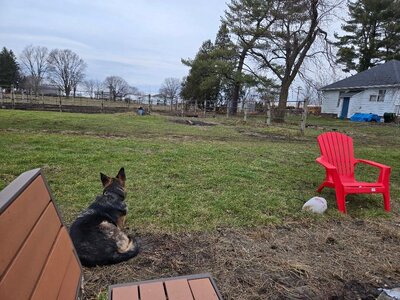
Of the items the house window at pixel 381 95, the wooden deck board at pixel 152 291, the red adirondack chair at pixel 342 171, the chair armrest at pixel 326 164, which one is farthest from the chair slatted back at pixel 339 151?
the house window at pixel 381 95

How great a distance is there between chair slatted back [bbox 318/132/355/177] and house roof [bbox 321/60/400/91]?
2086cm

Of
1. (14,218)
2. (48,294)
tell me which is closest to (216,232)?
(48,294)

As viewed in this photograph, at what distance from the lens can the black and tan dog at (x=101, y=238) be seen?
2.04m

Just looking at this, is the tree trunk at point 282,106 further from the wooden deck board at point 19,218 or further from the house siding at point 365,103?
the wooden deck board at point 19,218

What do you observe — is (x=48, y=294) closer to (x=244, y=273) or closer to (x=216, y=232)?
(x=244, y=273)

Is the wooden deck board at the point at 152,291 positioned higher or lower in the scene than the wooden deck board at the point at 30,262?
lower

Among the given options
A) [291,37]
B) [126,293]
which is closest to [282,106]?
[291,37]

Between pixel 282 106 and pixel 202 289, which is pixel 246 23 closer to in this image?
pixel 282 106

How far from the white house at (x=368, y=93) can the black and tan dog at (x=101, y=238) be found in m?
24.0

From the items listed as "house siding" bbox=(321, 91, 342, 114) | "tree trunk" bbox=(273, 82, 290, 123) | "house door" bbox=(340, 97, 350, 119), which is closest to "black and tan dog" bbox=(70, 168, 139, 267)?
"tree trunk" bbox=(273, 82, 290, 123)

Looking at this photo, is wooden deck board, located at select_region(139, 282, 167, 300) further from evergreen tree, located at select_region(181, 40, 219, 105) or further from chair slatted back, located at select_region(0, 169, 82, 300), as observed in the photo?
evergreen tree, located at select_region(181, 40, 219, 105)

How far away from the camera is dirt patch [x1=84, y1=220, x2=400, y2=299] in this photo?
2.00m

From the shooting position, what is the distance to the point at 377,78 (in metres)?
22.8

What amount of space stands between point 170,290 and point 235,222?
1.75m
